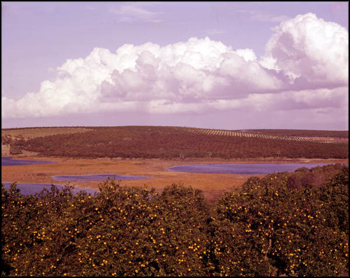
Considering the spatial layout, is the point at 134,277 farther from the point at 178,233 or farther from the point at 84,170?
the point at 84,170

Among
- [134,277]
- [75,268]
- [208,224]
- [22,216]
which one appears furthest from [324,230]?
[22,216]

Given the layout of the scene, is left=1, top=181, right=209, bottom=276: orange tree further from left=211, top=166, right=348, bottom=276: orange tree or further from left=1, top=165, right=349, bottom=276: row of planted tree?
left=211, top=166, right=348, bottom=276: orange tree

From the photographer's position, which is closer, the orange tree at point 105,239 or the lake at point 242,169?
the orange tree at point 105,239

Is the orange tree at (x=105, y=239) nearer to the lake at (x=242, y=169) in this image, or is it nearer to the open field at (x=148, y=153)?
the open field at (x=148, y=153)

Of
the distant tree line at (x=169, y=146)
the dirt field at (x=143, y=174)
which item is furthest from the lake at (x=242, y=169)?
the distant tree line at (x=169, y=146)

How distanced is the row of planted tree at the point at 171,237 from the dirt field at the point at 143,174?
30.6m

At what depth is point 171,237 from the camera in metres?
18.2

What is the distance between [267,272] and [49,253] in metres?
11.1

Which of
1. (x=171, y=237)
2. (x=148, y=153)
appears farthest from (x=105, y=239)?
(x=148, y=153)

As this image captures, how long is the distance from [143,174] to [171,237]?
6697cm

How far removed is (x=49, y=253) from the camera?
17922 millimetres

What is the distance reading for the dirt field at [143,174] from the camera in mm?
66500

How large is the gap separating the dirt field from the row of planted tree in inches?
1206

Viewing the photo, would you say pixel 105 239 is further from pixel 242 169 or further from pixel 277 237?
pixel 242 169
